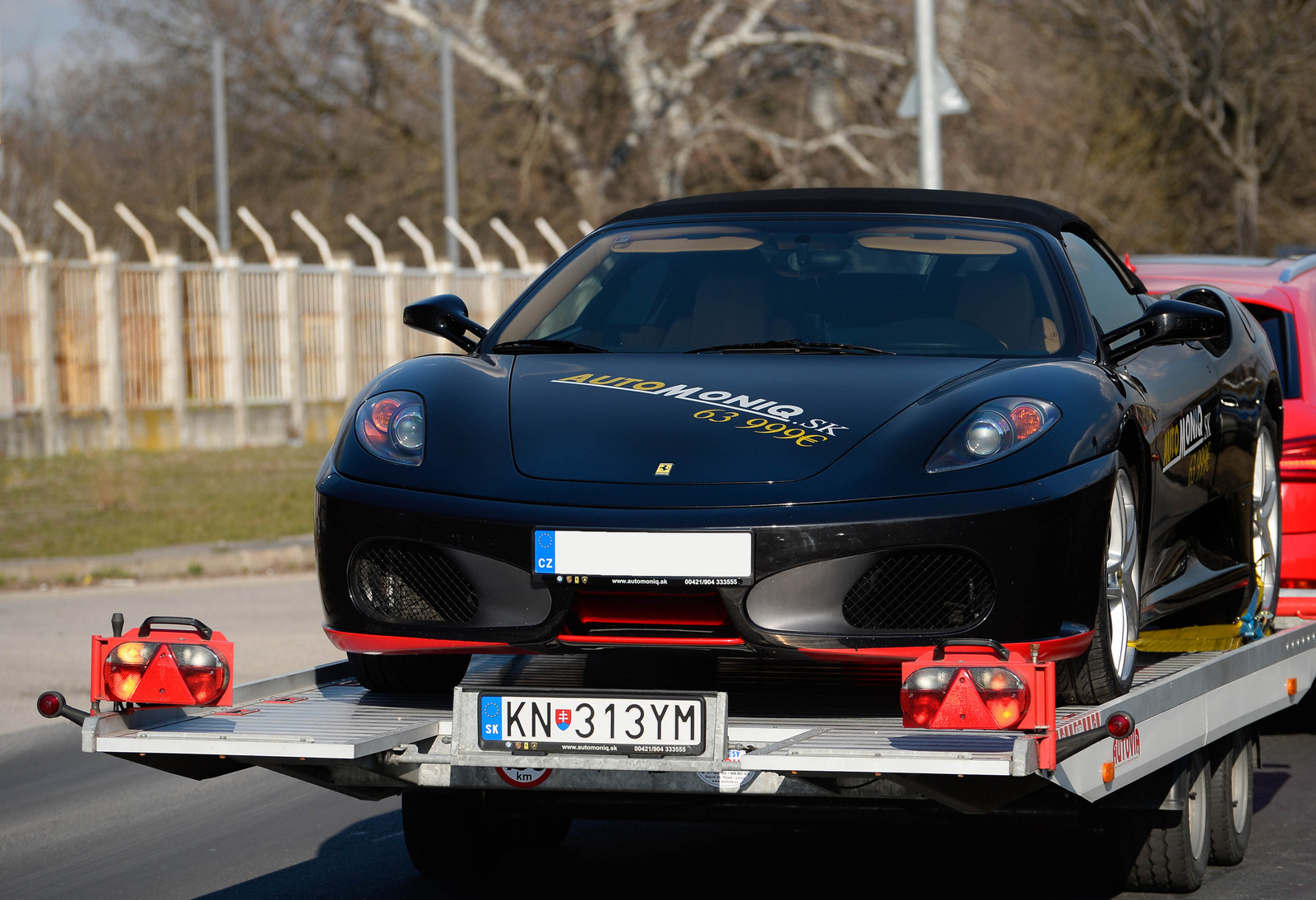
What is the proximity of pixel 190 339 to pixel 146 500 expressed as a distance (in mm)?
7478

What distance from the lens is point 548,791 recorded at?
13.1 ft

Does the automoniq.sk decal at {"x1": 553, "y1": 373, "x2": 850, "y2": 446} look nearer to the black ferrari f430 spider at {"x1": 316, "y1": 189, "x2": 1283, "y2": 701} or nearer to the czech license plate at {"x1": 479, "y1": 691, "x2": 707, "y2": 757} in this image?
the black ferrari f430 spider at {"x1": 316, "y1": 189, "x2": 1283, "y2": 701}

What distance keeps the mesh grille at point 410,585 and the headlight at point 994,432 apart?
43.2 inches

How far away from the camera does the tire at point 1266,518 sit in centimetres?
616

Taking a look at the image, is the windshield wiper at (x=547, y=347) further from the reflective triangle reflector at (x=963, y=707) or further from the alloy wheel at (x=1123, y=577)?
the reflective triangle reflector at (x=963, y=707)

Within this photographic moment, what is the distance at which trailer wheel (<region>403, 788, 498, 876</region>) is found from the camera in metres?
5.21

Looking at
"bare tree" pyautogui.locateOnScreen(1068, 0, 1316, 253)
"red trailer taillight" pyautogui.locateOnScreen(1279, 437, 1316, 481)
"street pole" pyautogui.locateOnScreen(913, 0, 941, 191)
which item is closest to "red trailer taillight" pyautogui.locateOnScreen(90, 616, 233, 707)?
"red trailer taillight" pyautogui.locateOnScreen(1279, 437, 1316, 481)

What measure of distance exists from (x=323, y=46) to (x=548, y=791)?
95.5 feet

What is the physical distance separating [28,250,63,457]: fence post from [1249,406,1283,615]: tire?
59.8 ft

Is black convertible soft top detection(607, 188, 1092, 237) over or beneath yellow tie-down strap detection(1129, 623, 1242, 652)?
over

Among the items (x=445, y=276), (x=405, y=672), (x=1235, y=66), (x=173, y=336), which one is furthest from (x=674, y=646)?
(x=1235, y=66)

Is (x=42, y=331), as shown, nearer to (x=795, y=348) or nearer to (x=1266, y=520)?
(x=1266, y=520)

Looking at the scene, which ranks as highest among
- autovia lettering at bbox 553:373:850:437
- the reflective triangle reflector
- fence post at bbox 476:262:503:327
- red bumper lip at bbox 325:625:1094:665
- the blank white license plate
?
fence post at bbox 476:262:503:327

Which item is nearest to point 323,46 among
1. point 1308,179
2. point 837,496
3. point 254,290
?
point 254,290
